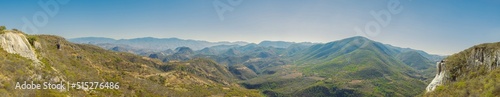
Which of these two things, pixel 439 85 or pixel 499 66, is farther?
pixel 439 85

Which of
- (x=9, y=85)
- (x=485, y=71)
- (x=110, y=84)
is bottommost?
(x=110, y=84)

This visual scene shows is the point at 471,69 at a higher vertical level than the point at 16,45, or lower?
lower

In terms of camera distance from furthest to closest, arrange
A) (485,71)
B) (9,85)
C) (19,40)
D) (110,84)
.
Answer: (110,84) < (19,40) < (485,71) < (9,85)

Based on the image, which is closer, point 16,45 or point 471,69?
point 471,69

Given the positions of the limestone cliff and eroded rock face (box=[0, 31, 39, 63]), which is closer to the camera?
the limestone cliff

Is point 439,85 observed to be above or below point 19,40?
below

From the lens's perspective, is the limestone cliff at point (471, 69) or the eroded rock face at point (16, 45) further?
the eroded rock face at point (16, 45)

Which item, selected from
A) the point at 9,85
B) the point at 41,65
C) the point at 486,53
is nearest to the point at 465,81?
the point at 486,53

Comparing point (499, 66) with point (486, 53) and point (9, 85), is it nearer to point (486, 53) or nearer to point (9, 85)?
point (486, 53)
